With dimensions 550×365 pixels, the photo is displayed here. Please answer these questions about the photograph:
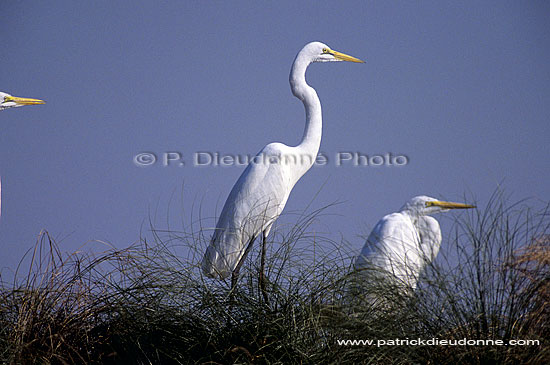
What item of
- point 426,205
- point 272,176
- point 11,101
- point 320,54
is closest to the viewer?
point 272,176

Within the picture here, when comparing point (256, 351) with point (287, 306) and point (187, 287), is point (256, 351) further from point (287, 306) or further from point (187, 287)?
point (187, 287)

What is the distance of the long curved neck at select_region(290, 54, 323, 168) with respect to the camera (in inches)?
191

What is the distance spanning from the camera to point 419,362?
2988mm

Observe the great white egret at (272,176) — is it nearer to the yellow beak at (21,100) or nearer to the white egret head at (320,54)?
the white egret head at (320,54)

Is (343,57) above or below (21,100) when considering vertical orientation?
above

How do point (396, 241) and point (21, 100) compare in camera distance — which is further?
point (21, 100)

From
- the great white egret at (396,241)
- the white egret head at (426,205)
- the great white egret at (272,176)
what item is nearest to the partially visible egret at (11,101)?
the great white egret at (272,176)

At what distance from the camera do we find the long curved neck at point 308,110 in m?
4.84

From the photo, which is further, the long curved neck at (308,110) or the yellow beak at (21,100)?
the yellow beak at (21,100)

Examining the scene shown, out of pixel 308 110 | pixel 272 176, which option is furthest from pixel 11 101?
pixel 308 110

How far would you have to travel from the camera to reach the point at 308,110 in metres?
4.86

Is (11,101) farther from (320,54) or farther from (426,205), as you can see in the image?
(426,205)

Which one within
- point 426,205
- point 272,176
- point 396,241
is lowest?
point 396,241

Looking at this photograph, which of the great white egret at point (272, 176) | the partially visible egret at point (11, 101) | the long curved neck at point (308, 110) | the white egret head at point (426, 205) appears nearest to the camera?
the great white egret at point (272, 176)
